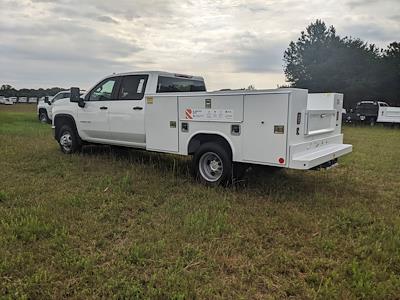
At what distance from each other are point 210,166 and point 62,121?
15.2 ft

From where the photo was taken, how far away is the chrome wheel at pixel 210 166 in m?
6.05

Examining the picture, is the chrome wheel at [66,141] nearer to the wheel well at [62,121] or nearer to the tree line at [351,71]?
the wheel well at [62,121]

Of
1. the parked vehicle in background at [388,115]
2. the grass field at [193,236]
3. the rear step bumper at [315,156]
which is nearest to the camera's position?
the grass field at [193,236]

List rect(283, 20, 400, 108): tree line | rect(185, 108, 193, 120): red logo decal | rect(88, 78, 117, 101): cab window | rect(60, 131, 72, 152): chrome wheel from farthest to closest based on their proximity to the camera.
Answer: rect(283, 20, 400, 108): tree line, rect(60, 131, 72, 152): chrome wheel, rect(88, 78, 117, 101): cab window, rect(185, 108, 193, 120): red logo decal

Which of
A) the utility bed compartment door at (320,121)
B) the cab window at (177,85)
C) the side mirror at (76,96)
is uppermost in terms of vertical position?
the cab window at (177,85)

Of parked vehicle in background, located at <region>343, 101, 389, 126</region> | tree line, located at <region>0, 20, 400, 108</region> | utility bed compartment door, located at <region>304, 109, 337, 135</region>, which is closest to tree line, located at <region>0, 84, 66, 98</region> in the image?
tree line, located at <region>0, 20, 400, 108</region>

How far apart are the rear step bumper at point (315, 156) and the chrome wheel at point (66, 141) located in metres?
5.73

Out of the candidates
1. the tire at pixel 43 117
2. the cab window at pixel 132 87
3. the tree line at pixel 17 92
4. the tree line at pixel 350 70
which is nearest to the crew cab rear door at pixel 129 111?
the cab window at pixel 132 87

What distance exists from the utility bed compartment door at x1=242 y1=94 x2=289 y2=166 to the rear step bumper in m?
0.18

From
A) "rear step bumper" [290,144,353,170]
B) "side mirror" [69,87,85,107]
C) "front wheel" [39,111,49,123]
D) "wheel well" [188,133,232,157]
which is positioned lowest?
"front wheel" [39,111,49,123]

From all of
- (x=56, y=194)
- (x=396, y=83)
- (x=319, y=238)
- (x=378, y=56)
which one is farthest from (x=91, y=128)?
(x=378, y=56)

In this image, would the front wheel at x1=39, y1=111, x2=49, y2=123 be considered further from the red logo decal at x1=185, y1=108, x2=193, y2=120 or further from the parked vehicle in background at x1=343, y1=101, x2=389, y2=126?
the parked vehicle in background at x1=343, y1=101, x2=389, y2=126

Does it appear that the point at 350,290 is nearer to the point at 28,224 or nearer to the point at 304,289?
the point at 304,289

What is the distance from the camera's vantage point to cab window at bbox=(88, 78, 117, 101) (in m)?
7.89
